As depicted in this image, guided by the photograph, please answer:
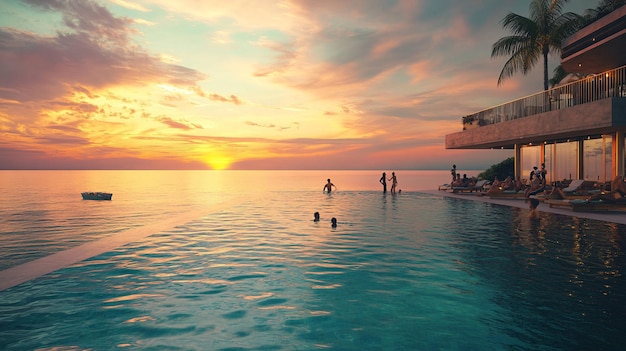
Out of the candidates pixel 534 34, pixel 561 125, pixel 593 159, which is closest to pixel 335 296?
pixel 561 125

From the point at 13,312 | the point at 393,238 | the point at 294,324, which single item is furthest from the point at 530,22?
the point at 13,312

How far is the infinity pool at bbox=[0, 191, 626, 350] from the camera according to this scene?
17.7ft

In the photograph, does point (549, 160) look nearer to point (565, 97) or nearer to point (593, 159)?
point (593, 159)

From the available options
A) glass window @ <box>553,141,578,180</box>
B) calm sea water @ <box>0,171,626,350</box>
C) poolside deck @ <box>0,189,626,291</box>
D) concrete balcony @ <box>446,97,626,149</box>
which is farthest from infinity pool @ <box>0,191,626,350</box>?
glass window @ <box>553,141,578,180</box>

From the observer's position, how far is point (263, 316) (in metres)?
6.24

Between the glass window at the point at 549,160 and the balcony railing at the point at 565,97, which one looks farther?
the glass window at the point at 549,160

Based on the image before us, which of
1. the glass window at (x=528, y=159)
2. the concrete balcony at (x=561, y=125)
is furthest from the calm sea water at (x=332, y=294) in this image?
the glass window at (x=528, y=159)

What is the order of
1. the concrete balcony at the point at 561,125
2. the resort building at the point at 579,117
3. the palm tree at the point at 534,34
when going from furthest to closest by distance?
the palm tree at the point at 534,34, the resort building at the point at 579,117, the concrete balcony at the point at 561,125

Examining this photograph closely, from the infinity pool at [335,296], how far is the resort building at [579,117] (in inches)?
433

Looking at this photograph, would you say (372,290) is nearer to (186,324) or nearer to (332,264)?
(332,264)

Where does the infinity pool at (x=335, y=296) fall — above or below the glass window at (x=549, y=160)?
below

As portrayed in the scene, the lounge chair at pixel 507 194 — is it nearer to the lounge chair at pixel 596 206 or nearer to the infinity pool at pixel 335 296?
the lounge chair at pixel 596 206

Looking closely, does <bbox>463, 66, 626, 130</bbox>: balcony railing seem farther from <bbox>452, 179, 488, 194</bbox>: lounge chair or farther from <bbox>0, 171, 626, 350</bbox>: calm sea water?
<bbox>0, 171, 626, 350</bbox>: calm sea water

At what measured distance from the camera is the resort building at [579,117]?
2050cm
